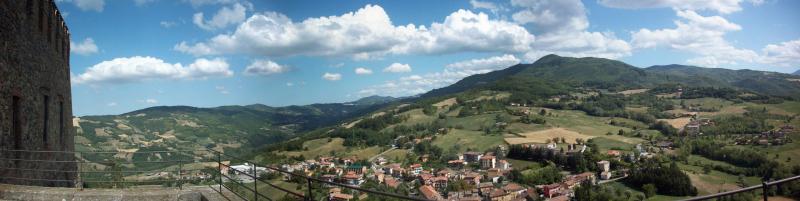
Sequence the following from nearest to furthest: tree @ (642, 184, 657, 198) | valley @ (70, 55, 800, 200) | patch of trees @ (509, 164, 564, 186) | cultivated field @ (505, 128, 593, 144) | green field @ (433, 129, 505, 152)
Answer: tree @ (642, 184, 657, 198) → valley @ (70, 55, 800, 200) → patch of trees @ (509, 164, 564, 186) → cultivated field @ (505, 128, 593, 144) → green field @ (433, 129, 505, 152)

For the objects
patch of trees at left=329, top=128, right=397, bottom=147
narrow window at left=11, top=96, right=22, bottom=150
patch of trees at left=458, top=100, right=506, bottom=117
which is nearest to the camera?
narrow window at left=11, top=96, right=22, bottom=150

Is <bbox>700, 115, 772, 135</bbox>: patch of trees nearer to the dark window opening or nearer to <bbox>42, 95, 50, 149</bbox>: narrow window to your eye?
<bbox>42, 95, 50, 149</bbox>: narrow window

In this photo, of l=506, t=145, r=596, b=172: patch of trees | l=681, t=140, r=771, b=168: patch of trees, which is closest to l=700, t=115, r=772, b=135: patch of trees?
l=681, t=140, r=771, b=168: patch of trees

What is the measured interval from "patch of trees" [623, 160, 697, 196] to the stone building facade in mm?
62456

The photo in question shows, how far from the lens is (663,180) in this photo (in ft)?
204

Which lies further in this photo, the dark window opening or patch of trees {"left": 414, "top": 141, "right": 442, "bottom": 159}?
patch of trees {"left": 414, "top": 141, "right": 442, "bottom": 159}

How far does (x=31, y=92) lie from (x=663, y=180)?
66257 millimetres

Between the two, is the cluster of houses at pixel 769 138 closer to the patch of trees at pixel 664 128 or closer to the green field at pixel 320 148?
the patch of trees at pixel 664 128

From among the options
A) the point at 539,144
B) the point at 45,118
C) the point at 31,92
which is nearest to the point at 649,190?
the point at 539,144

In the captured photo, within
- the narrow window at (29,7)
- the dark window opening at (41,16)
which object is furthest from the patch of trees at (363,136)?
the narrow window at (29,7)

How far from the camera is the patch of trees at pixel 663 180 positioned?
60375 mm

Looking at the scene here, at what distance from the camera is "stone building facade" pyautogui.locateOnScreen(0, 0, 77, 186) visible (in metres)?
9.46

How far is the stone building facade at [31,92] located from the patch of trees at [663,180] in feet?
205

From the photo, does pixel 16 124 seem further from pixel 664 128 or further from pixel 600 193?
pixel 664 128
